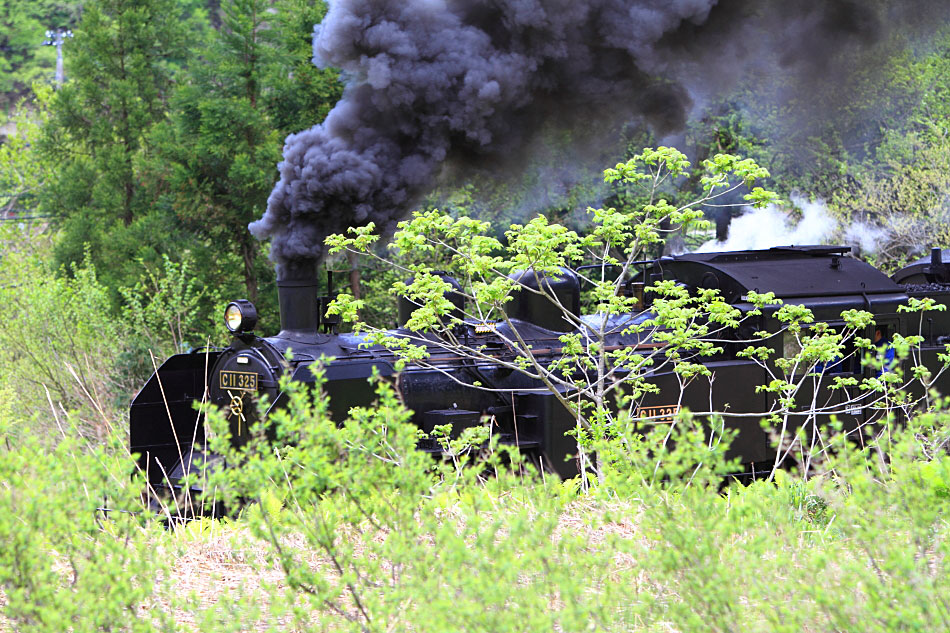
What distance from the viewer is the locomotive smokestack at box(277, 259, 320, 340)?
815 cm

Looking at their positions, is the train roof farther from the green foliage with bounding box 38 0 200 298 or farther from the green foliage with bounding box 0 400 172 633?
the green foliage with bounding box 38 0 200 298

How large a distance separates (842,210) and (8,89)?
3417cm

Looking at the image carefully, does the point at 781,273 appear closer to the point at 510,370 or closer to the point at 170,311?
the point at 510,370

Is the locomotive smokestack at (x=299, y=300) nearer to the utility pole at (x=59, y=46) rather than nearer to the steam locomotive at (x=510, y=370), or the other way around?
the steam locomotive at (x=510, y=370)

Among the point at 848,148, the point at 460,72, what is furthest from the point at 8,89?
the point at 460,72

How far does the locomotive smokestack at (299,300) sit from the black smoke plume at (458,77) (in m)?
0.11

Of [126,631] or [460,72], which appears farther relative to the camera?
[460,72]

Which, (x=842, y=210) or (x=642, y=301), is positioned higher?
(x=842, y=210)

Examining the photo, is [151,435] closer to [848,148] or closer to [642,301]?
[642,301]

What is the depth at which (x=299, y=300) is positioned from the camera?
8203 millimetres

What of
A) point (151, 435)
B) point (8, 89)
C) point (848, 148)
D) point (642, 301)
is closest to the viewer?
point (151, 435)

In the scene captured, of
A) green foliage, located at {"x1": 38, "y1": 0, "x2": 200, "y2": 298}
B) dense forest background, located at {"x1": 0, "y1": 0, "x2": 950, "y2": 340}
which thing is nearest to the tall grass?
dense forest background, located at {"x1": 0, "y1": 0, "x2": 950, "y2": 340}

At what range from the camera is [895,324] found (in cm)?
913

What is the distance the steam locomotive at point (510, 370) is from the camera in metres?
7.83
